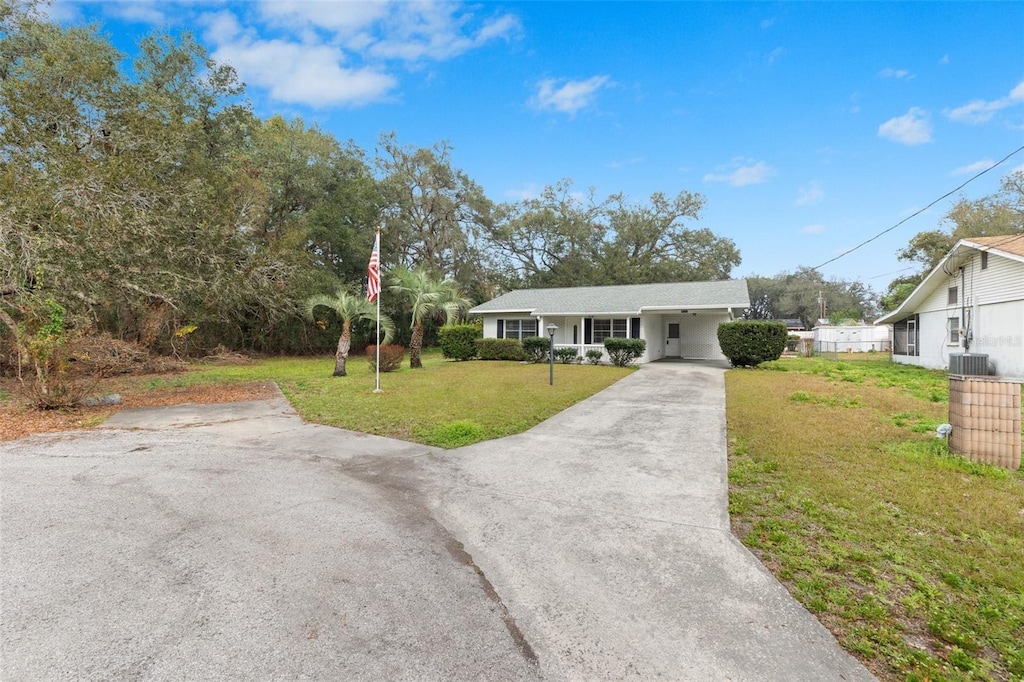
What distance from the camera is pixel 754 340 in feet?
49.5

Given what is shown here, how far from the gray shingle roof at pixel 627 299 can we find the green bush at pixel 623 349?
1666 millimetres

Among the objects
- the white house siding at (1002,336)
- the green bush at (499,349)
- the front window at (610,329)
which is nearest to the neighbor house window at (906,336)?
the white house siding at (1002,336)

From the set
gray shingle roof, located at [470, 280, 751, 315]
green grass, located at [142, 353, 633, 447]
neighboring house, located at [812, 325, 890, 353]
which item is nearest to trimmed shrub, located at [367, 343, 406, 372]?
green grass, located at [142, 353, 633, 447]

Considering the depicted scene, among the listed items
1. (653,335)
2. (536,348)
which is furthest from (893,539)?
(653,335)

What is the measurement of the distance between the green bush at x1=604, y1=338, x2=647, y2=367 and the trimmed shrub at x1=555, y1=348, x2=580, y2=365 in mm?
1918

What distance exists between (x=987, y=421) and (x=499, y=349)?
51.6 ft

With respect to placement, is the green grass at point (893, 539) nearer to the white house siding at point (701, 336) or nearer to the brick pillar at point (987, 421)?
the brick pillar at point (987, 421)

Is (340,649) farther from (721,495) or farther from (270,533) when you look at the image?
(721,495)

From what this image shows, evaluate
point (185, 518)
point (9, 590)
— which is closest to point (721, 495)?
point (185, 518)

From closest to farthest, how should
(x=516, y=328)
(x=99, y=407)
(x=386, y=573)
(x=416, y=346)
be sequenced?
(x=386, y=573)
(x=99, y=407)
(x=416, y=346)
(x=516, y=328)

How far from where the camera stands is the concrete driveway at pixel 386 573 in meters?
1.90

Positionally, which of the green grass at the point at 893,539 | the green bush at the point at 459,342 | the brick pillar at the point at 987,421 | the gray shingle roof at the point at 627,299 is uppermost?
the gray shingle roof at the point at 627,299

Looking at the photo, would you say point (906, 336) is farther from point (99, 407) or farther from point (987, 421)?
point (99, 407)

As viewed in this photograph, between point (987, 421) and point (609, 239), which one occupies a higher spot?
point (609, 239)
